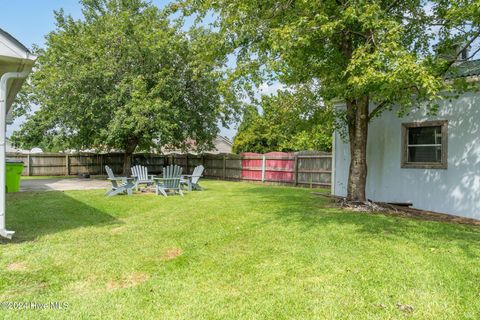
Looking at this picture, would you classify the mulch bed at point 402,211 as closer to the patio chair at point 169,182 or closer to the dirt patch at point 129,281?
the patio chair at point 169,182

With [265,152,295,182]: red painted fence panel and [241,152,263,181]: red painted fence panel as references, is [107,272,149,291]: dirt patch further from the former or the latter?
[241,152,263,181]: red painted fence panel

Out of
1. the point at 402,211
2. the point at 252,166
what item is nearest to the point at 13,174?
the point at 252,166

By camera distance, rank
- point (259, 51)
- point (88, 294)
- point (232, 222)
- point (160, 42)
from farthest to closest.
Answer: point (160, 42), point (259, 51), point (232, 222), point (88, 294)

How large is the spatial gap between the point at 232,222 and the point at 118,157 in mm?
18805

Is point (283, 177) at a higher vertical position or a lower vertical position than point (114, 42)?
lower

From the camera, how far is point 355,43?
841 cm

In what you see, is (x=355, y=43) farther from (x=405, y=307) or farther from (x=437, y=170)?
(x=405, y=307)

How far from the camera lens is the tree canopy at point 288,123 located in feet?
37.0

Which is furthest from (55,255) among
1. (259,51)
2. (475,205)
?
(475,205)

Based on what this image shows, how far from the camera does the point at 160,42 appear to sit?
16281 millimetres

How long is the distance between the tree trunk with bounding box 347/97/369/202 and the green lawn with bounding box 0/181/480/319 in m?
1.77

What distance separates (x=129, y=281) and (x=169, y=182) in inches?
312

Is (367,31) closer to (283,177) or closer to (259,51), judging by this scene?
(259,51)

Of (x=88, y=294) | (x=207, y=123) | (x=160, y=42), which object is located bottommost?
(x=88, y=294)
